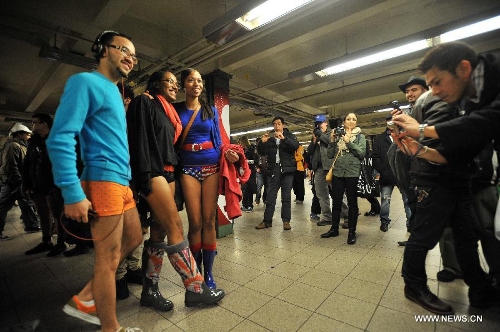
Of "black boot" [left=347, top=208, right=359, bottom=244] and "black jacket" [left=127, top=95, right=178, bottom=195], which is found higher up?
"black jacket" [left=127, top=95, right=178, bottom=195]

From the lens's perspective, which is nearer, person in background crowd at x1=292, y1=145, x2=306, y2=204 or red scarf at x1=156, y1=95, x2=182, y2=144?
red scarf at x1=156, y1=95, x2=182, y2=144

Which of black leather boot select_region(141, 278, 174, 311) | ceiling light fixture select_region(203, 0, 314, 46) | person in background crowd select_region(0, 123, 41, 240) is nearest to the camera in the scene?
black leather boot select_region(141, 278, 174, 311)

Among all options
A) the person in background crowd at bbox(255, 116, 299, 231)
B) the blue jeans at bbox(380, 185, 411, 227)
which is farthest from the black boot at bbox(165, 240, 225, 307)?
the blue jeans at bbox(380, 185, 411, 227)

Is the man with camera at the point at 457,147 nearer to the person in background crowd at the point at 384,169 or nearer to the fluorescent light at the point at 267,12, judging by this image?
the fluorescent light at the point at 267,12

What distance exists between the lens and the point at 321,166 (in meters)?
4.25

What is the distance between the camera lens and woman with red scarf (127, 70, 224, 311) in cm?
142

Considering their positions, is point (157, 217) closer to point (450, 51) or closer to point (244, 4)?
point (450, 51)

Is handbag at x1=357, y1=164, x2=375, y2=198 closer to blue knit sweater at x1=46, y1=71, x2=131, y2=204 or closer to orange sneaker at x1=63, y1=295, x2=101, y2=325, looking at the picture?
blue knit sweater at x1=46, y1=71, x2=131, y2=204

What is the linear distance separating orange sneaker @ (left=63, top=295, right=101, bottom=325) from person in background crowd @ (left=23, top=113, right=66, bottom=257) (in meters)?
1.96

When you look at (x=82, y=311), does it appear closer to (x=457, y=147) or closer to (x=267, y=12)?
(x=457, y=147)

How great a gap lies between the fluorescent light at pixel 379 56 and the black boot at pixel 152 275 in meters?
4.31

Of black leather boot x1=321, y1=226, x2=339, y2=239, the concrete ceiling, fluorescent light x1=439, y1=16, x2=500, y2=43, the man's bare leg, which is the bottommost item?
black leather boot x1=321, y1=226, x2=339, y2=239

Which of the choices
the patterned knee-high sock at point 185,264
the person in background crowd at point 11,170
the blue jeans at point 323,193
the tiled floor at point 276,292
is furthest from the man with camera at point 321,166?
the person in background crowd at point 11,170

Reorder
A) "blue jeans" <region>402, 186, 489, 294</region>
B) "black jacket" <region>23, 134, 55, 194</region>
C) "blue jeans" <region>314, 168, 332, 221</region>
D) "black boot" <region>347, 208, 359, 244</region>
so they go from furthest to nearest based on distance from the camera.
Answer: "blue jeans" <region>314, 168, 332, 221</region> < "black boot" <region>347, 208, 359, 244</region> < "black jacket" <region>23, 134, 55, 194</region> < "blue jeans" <region>402, 186, 489, 294</region>
